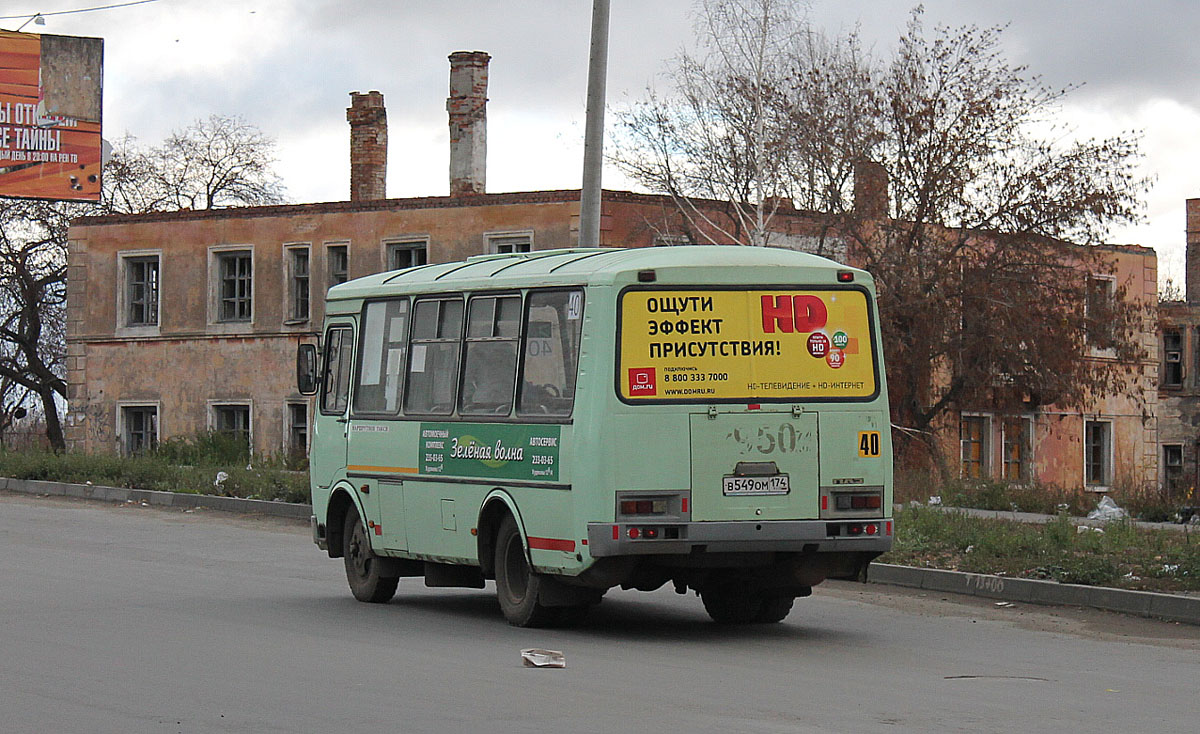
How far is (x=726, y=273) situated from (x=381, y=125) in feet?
107

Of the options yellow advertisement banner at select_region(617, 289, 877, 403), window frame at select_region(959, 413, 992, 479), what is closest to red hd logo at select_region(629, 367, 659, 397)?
yellow advertisement banner at select_region(617, 289, 877, 403)

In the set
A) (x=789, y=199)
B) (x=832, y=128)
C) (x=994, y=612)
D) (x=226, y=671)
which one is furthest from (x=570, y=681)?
(x=789, y=199)

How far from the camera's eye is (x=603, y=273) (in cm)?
1260

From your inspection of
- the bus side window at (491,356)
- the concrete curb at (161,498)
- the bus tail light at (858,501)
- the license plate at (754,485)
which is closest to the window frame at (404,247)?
the concrete curb at (161,498)

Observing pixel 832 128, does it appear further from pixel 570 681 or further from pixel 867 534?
pixel 570 681

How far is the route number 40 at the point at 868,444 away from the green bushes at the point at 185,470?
50.8 ft

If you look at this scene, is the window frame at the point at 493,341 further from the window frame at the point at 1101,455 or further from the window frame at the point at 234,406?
the window frame at the point at 1101,455

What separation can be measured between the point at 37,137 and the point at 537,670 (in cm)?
3525

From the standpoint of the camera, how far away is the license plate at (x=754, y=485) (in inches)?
492

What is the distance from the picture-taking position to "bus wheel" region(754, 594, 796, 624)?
13727 millimetres

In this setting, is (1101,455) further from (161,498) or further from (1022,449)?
(161,498)

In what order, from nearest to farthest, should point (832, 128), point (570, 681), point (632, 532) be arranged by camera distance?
point (570, 681)
point (632, 532)
point (832, 128)

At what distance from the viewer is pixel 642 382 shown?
12.4 m

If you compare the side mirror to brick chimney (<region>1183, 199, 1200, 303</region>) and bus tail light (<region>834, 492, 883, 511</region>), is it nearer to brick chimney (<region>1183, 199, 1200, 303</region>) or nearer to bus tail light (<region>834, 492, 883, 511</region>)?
bus tail light (<region>834, 492, 883, 511</region>)
